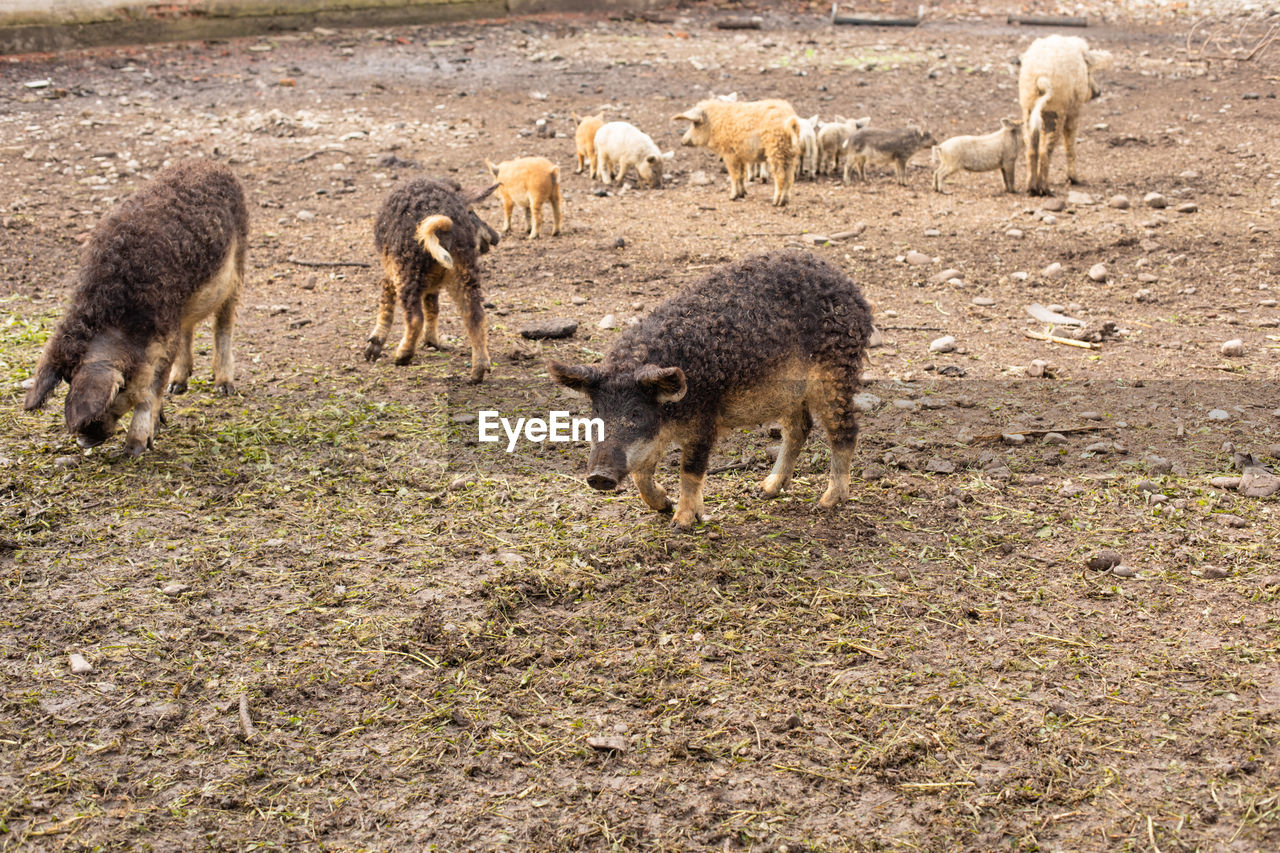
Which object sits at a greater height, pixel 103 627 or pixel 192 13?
pixel 192 13

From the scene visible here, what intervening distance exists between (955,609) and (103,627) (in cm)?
381

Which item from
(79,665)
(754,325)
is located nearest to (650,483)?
(754,325)

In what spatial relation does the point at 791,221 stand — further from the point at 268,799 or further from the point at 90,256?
the point at 268,799

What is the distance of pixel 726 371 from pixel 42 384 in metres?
3.74

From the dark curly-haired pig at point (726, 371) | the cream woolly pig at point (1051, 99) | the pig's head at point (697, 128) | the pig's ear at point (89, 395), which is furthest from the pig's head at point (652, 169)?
the pig's ear at point (89, 395)

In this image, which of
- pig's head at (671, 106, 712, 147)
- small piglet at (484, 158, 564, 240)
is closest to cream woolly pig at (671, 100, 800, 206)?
pig's head at (671, 106, 712, 147)

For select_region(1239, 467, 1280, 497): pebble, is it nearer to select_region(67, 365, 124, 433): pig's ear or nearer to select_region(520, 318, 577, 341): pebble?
select_region(520, 318, 577, 341): pebble

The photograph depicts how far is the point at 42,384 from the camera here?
18.7ft

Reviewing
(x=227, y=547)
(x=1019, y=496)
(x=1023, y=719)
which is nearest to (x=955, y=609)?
(x=1023, y=719)

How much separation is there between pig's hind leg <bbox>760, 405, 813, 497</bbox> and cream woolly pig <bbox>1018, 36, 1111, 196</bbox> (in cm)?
732

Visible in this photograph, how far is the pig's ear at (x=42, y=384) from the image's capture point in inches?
222

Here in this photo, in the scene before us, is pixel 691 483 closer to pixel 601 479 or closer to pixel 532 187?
pixel 601 479

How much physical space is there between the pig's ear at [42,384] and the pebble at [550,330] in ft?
10.8

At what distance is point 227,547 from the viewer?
17.3 ft
